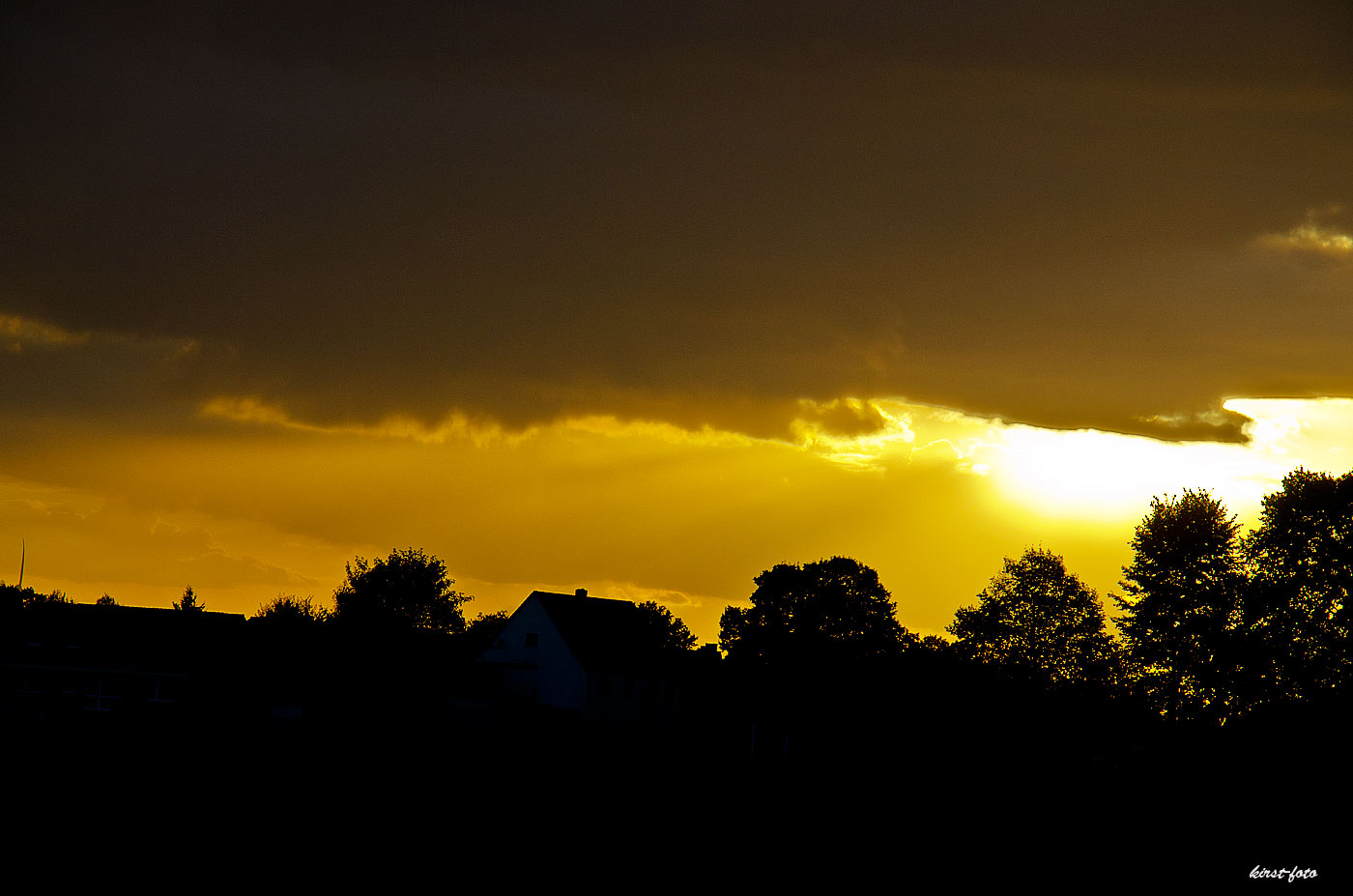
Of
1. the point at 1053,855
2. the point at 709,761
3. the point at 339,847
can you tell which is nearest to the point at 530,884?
the point at 339,847

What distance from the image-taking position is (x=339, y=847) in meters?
29.1

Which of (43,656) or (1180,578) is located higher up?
(1180,578)

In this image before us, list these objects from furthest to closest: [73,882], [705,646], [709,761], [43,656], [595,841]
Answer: [705,646]
[43,656]
[709,761]
[595,841]
[73,882]

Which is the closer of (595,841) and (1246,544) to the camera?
(595,841)

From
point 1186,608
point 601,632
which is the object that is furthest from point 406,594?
point 1186,608

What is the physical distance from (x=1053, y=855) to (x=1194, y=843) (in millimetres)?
4180

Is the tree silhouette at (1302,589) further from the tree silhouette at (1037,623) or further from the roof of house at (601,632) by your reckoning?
the roof of house at (601,632)

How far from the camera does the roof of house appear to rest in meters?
78.7

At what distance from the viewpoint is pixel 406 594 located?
413ft

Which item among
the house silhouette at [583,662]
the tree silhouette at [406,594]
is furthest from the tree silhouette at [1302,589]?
the tree silhouette at [406,594]

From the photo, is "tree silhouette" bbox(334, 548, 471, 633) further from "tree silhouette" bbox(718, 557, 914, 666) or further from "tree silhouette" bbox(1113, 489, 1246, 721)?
"tree silhouette" bbox(1113, 489, 1246, 721)

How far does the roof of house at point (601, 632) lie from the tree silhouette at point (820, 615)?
1205 centimetres

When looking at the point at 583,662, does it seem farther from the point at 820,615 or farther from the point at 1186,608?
the point at 1186,608

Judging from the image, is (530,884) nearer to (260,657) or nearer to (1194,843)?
(1194,843)
